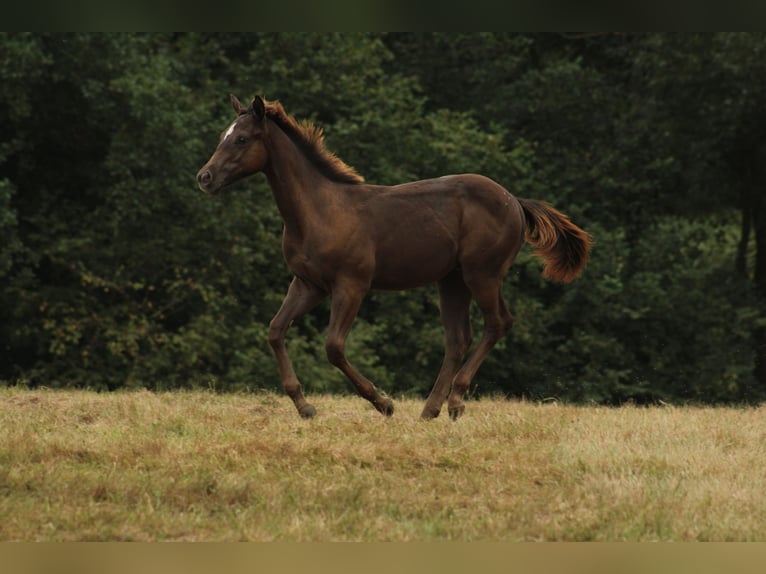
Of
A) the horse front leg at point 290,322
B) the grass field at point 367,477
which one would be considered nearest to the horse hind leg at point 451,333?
the grass field at point 367,477

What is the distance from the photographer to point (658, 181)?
23.3 metres

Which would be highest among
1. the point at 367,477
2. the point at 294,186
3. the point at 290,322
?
the point at 294,186

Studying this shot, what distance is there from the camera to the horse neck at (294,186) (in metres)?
8.85

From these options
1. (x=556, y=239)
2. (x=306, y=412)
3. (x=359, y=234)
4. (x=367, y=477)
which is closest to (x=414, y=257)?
(x=359, y=234)

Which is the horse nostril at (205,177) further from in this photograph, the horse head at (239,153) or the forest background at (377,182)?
the forest background at (377,182)

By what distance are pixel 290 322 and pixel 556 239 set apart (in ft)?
8.48

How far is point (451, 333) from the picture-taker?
9406 millimetres

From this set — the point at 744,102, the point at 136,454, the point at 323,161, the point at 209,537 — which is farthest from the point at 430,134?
the point at 209,537

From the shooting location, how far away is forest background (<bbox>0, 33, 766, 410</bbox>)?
20.1 metres

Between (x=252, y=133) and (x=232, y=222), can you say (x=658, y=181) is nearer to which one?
(x=232, y=222)

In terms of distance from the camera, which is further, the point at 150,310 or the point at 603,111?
the point at 603,111

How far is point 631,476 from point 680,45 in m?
17.0

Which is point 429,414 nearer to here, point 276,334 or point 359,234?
point 276,334

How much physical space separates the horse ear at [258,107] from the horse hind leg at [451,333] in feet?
7.43
